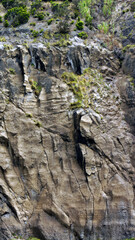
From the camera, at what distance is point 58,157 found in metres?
19.8

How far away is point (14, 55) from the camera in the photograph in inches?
880

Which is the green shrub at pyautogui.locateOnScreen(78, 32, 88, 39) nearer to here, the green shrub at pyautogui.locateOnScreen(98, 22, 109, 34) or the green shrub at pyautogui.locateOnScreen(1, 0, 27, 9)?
the green shrub at pyautogui.locateOnScreen(98, 22, 109, 34)

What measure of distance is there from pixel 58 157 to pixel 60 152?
19.2 inches

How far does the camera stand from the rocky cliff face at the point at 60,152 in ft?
59.3

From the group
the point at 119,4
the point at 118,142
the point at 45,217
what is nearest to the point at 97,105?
the point at 118,142

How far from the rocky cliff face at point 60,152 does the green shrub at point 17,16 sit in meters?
6.26

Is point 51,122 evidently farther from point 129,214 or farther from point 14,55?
point 129,214

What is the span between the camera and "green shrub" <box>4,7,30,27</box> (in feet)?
91.1

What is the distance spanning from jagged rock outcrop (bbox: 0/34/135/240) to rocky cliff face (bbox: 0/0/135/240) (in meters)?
0.08

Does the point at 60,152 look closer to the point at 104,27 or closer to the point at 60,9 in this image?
the point at 104,27

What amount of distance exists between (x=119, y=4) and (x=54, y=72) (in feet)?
59.0

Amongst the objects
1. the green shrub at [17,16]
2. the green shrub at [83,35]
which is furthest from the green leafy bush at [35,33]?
the green shrub at [83,35]

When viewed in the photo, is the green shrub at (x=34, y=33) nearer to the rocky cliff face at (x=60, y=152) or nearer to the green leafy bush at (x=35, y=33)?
the green leafy bush at (x=35, y=33)

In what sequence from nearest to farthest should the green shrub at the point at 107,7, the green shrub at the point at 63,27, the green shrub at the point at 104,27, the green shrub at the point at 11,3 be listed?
the green shrub at the point at 63,27 < the green shrub at the point at 104,27 < the green shrub at the point at 107,7 < the green shrub at the point at 11,3
